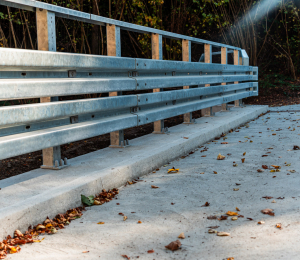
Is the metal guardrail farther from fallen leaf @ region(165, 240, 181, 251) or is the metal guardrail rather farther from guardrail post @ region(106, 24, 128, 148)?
fallen leaf @ region(165, 240, 181, 251)

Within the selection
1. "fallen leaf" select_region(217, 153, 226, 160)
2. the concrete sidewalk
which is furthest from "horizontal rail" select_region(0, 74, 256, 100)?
"fallen leaf" select_region(217, 153, 226, 160)

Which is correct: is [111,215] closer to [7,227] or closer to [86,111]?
[7,227]

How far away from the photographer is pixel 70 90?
3.69 m

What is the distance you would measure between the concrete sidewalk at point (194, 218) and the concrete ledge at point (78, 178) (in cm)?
17

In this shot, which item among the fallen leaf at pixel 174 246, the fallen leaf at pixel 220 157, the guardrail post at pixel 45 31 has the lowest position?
the fallen leaf at pixel 174 246

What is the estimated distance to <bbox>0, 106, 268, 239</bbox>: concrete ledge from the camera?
2729 millimetres

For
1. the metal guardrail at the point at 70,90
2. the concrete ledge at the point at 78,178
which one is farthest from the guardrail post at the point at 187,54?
the concrete ledge at the point at 78,178

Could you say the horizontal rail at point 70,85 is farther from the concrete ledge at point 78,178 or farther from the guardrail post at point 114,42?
the concrete ledge at point 78,178

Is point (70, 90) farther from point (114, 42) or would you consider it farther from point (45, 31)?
point (114, 42)

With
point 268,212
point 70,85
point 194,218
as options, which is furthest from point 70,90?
point 268,212

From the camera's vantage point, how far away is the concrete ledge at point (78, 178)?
8.95 ft

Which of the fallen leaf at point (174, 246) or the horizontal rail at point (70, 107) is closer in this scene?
the fallen leaf at point (174, 246)

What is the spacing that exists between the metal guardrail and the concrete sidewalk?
2.47 feet

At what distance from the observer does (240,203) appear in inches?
129
